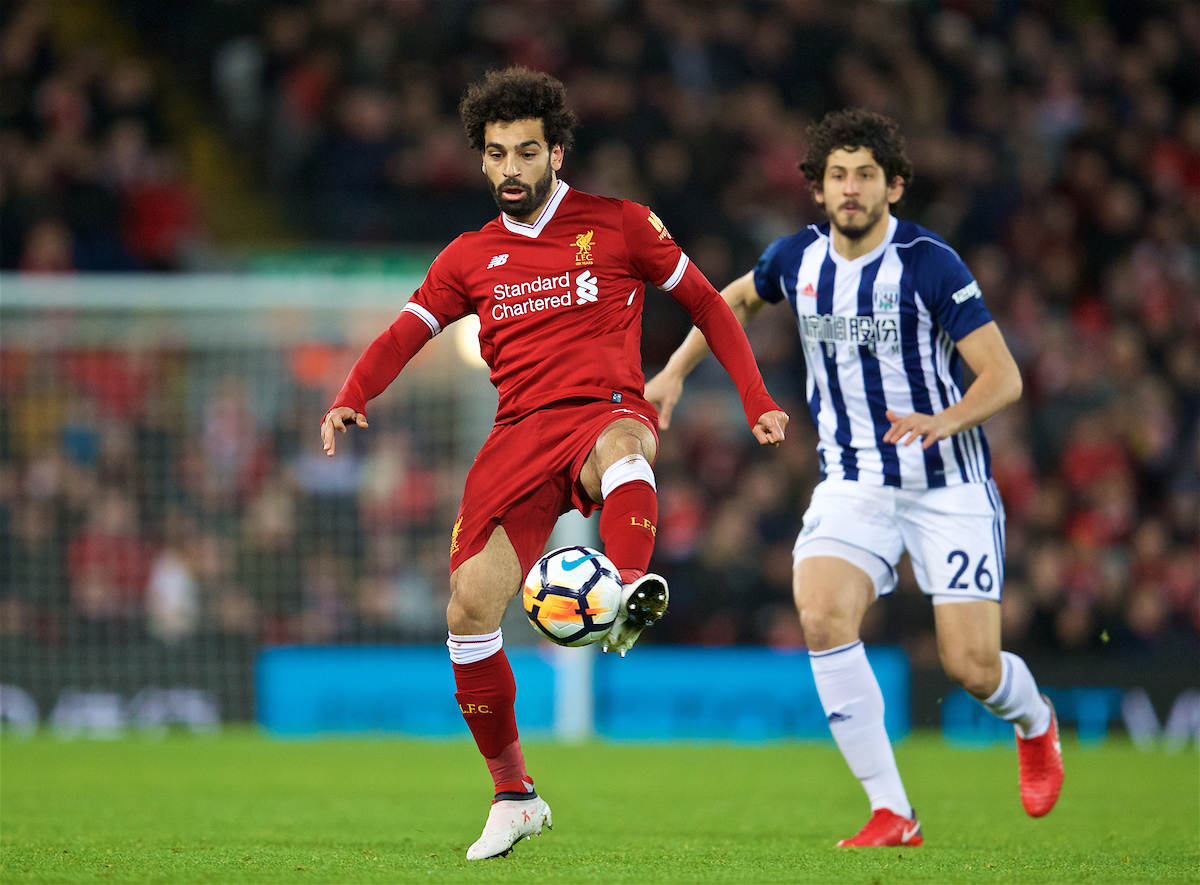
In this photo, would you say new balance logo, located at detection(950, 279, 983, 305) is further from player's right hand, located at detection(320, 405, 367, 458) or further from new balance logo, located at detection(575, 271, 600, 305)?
player's right hand, located at detection(320, 405, 367, 458)

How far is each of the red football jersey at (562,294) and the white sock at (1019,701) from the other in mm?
1732

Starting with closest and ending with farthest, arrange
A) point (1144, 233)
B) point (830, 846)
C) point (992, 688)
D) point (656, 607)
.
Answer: point (656, 607) → point (830, 846) → point (992, 688) → point (1144, 233)

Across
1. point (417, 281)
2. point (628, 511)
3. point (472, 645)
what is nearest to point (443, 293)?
point (628, 511)

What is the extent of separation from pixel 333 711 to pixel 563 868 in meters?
7.39

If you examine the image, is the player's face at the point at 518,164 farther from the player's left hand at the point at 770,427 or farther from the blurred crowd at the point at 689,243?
the blurred crowd at the point at 689,243

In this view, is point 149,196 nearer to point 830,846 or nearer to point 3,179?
point 3,179

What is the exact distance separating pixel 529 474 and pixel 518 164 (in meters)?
1.03

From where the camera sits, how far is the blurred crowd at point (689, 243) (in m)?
11.6

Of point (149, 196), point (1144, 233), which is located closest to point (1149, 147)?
point (1144, 233)

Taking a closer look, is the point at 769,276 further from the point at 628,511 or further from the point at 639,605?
the point at 639,605

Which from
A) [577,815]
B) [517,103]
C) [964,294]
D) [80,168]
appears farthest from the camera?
[80,168]

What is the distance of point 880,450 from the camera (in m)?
5.77

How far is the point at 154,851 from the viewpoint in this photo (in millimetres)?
4938

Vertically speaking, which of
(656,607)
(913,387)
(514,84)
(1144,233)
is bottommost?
(656,607)
